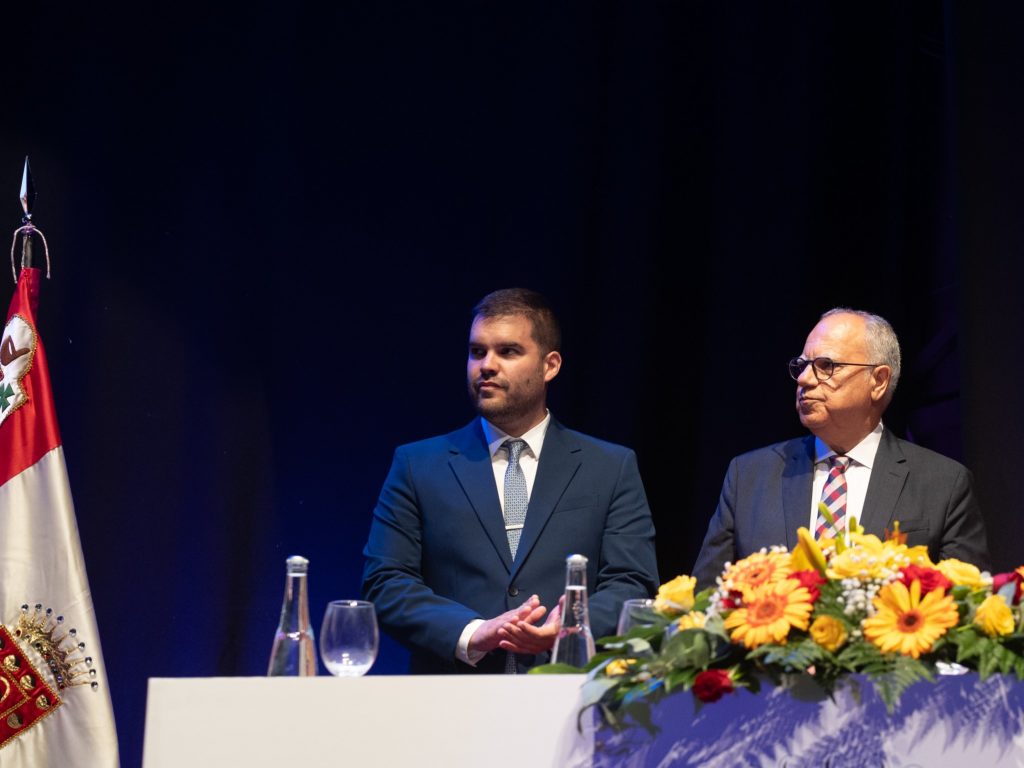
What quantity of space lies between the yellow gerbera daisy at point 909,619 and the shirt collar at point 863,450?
5.48 feet

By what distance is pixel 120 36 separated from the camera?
376 cm

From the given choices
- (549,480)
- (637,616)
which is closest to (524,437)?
(549,480)

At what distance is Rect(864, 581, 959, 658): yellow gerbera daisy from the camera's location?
5.38ft

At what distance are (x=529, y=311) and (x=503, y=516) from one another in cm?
57

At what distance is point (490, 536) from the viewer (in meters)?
3.24

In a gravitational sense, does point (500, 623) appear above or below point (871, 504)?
below

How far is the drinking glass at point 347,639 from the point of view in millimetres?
2043

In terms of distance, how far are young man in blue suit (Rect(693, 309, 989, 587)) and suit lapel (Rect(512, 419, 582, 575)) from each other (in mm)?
401

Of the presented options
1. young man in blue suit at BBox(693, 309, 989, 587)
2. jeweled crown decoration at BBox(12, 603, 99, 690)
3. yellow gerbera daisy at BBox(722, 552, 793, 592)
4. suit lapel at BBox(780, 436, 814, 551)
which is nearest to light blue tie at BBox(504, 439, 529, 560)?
young man in blue suit at BBox(693, 309, 989, 587)

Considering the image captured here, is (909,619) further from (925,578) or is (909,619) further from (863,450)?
(863,450)

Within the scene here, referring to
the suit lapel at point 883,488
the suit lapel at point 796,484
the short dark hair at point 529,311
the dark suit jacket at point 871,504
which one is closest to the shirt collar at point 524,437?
the short dark hair at point 529,311

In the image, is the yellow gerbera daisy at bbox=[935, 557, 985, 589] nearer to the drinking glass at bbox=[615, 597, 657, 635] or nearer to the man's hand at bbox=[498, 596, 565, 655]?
the drinking glass at bbox=[615, 597, 657, 635]

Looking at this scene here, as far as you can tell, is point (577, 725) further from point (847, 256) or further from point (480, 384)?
point (847, 256)

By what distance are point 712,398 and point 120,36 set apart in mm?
2095
